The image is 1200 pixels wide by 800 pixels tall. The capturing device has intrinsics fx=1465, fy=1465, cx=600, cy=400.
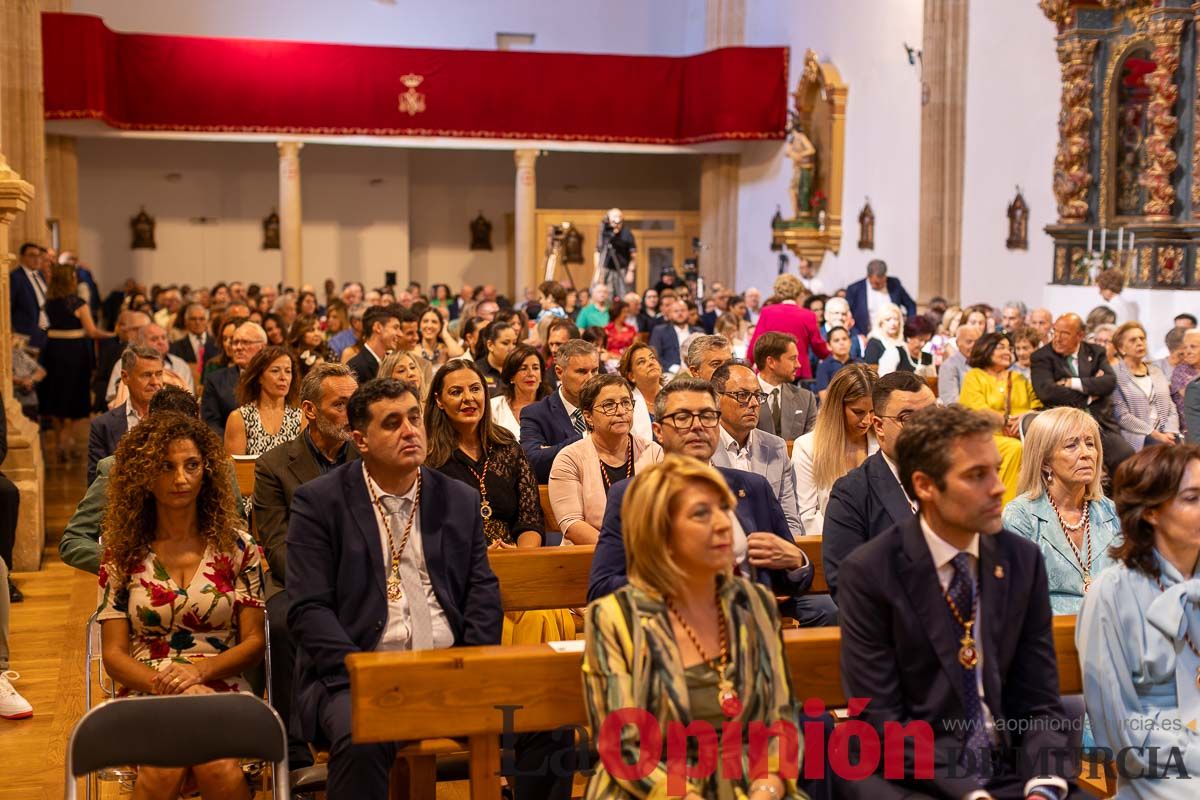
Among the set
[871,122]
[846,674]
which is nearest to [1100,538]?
[846,674]

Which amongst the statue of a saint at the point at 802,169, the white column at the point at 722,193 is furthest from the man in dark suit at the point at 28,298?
the white column at the point at 722,193

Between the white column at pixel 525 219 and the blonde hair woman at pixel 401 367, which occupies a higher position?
the white column at pixel 525 219

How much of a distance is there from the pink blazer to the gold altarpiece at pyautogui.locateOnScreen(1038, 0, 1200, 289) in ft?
24.6

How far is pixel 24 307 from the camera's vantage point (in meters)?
11.5

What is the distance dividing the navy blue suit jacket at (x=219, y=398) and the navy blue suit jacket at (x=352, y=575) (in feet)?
12.7

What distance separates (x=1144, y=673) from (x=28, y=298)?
9.84m

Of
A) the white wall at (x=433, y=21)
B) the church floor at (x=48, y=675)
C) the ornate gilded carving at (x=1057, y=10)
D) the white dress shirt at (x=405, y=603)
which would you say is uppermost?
the white wall at (x=433, y=21)

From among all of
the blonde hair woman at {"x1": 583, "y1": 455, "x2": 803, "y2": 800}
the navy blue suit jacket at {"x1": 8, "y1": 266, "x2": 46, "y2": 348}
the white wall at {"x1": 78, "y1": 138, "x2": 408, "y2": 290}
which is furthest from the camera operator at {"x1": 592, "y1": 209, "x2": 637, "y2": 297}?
the blonde hair woman at {"x1": 583, "y1": 455, "x2": 803, "y2": 800}

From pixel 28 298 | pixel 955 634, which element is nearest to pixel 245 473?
pixel 955 634

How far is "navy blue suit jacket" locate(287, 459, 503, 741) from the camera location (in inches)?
157

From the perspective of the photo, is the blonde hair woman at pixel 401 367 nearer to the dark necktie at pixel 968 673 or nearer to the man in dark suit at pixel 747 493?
the man in dark suit at pixel 747 493

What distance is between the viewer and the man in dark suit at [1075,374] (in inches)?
351

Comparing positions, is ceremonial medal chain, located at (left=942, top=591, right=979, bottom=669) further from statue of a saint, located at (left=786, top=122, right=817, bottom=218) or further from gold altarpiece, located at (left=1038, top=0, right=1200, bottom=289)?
statue of a saint, located at (left=786, top=122, right=817, bottom=218)

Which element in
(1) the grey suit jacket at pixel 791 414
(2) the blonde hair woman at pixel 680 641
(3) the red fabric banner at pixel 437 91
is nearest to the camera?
(2) the blonde hair woman at pixel 680 641
